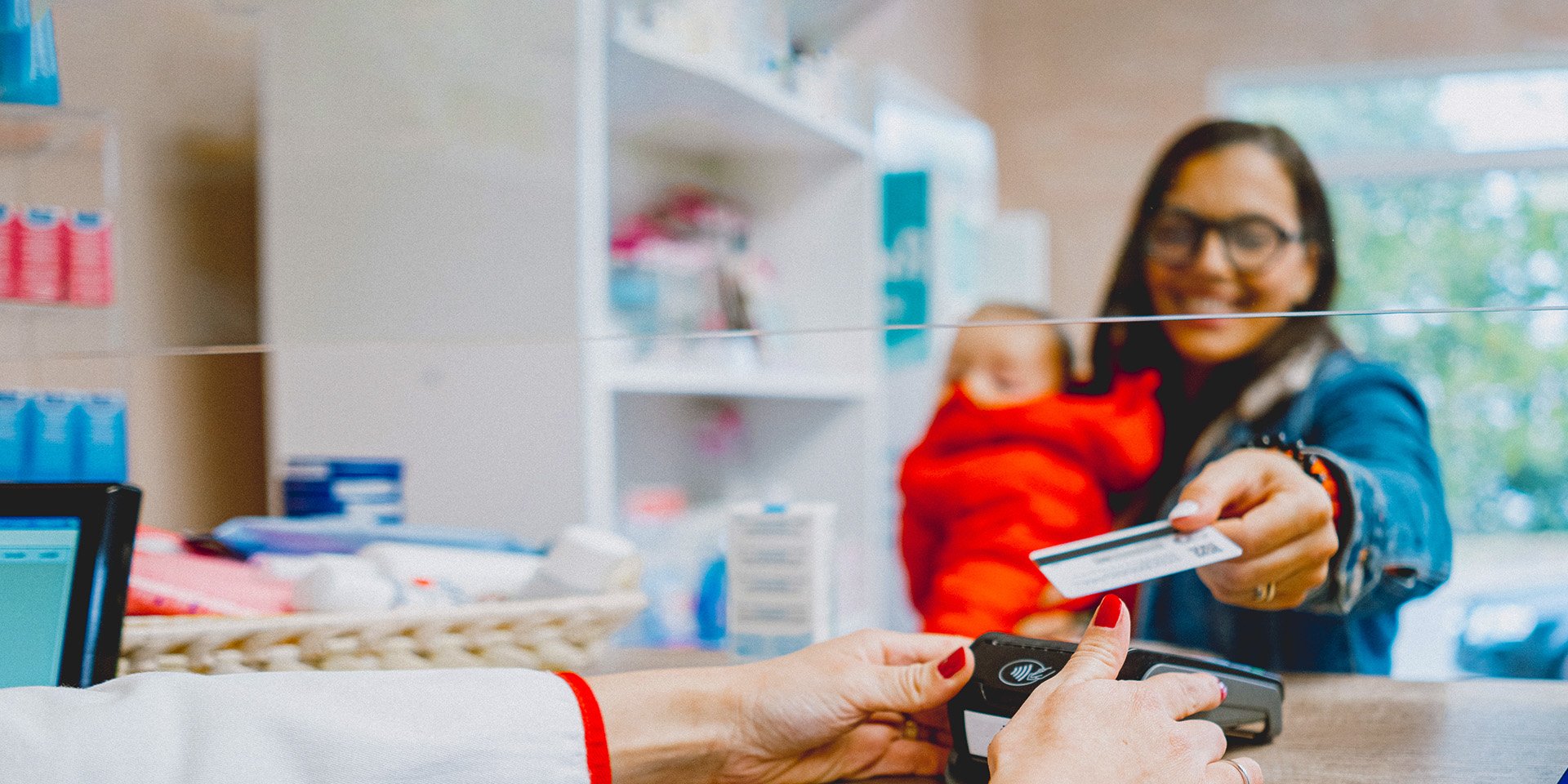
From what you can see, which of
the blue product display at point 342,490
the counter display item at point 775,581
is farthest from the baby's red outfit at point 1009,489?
the blue product display at point 342,490

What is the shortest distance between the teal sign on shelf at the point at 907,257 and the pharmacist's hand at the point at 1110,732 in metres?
1.29

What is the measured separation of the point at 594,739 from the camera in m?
0.54

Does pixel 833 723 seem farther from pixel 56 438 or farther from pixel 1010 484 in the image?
pixel 56 438

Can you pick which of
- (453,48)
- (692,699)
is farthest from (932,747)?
(453,48)

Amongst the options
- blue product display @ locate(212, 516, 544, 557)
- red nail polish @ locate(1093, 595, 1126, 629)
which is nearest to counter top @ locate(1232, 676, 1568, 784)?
red nail polish @ locate(1093, 595, 1126, 629)


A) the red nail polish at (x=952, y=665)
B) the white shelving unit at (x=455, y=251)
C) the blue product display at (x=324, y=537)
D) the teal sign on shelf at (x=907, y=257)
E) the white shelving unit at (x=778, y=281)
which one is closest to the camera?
the red nail polish at (x=952, y=665)

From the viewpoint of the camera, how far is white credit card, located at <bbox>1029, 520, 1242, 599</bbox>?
57cm

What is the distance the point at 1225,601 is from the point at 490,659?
45cm

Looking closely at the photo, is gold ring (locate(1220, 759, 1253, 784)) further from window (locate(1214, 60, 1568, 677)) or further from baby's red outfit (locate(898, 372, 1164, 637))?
window (locate(1214, 60, 1568, 677))

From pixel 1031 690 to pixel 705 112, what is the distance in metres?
1.03

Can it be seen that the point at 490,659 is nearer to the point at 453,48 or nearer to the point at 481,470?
the point at 481,470

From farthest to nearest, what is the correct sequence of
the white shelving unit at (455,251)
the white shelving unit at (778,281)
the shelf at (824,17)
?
1. the shelf at (824,17)
2. the white shelving unit at (778,281)
3. the white shelving unit at (455,251)

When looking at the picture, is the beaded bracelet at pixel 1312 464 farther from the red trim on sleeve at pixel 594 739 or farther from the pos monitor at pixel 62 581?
the pos monitor at pixel 62 581

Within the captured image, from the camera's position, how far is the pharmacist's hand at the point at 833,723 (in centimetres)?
58
